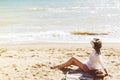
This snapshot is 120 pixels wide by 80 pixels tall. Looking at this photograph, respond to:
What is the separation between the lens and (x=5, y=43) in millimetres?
12164

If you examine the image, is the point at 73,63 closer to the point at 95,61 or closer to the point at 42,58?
the point at 95,61

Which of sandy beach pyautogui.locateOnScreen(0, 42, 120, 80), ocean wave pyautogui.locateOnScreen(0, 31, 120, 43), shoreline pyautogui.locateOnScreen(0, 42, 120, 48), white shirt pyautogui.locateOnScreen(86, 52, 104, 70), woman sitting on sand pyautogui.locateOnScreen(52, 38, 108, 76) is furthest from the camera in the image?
ocean wave pyautogui.locateOnScreen(0, 31, 120, 43)

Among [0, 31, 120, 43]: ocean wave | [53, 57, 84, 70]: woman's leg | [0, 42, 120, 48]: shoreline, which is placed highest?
[0, 31, 120, 43]: ocean wave

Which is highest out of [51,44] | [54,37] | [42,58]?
[54,37]

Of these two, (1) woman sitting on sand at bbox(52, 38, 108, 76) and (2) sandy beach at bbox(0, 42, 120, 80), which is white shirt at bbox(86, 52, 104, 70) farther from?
(2) sandy beach at bbox(0, 42, 120, 80)

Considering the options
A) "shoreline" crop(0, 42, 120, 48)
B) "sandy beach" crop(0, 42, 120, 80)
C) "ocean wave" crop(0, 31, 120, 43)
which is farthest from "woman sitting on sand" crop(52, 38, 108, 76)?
"ocean wave" crop(0, 31, 120, 43)

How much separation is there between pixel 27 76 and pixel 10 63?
4.39 ft

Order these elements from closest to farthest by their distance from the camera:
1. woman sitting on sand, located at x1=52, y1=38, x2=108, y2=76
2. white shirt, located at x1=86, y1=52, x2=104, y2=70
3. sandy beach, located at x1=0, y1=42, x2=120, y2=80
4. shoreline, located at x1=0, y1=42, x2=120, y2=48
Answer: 1. woman sitting on sand, located at x1=52, y1=38, x2=108, y2=76
2. white shirt, located at x1=86, y1=52, x2=104, y2=70
3. sandy beach, located at x1=0, y1=42, x2=120, y2=80
4. shoreline, located at x1=0, y1=42, x2=120, y2=48

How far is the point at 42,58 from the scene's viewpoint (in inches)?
363

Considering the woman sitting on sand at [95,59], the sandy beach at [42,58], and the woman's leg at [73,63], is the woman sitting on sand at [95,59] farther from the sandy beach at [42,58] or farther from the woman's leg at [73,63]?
the sandy beach at [42,58]

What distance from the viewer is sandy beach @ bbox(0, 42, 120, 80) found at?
7547 millimetres

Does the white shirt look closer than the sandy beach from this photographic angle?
Yes

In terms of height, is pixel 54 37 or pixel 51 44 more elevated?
pixel 54 37

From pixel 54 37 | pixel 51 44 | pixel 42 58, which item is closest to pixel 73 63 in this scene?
pixel 42 58
